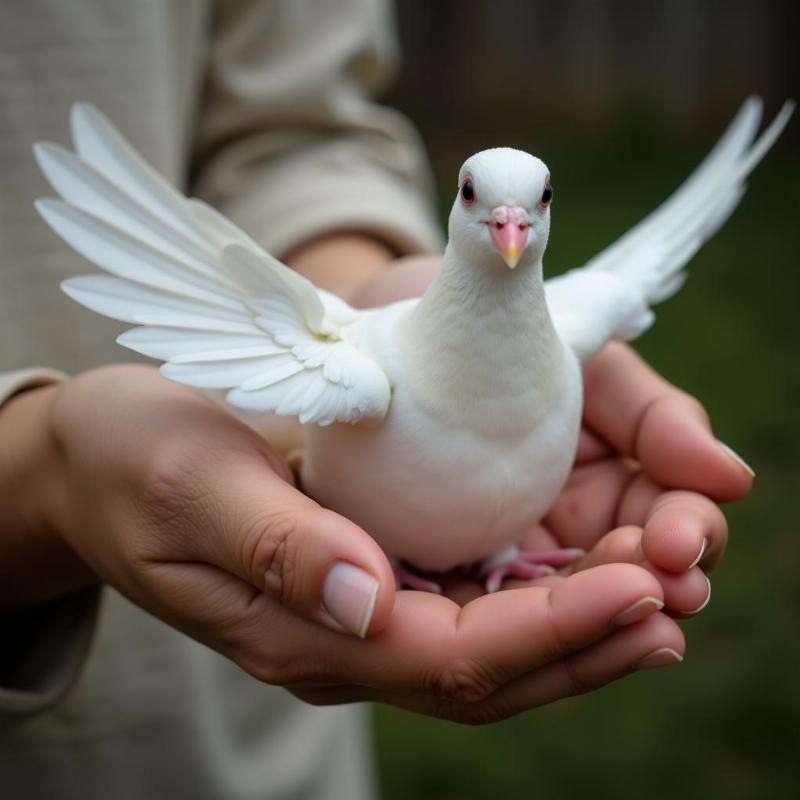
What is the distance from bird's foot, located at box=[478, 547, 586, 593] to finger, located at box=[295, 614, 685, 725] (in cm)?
22

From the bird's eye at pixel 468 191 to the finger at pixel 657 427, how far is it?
46 centimetres

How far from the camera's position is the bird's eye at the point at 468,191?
1.14 m

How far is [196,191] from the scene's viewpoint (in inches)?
81.7

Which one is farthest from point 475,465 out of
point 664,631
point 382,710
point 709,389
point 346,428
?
point 709,389

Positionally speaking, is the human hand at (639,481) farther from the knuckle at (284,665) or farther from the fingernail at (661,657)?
the knuckle at (284,665)

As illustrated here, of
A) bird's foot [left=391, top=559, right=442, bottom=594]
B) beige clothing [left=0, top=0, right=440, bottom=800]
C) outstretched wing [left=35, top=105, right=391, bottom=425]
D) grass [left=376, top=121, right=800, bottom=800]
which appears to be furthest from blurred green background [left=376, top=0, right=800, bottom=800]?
outstretched wing [left=35, top=105, right=391, bottom=425]

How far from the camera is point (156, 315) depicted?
45.9 inches

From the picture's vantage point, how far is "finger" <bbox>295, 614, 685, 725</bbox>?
1085 millimetres

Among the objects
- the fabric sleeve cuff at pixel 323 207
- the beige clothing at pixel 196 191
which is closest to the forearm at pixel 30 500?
the beige clothing at pixel 196 191

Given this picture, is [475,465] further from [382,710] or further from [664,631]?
[382,710]

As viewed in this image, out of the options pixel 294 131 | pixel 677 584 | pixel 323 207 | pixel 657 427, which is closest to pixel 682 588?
pixel 677 584

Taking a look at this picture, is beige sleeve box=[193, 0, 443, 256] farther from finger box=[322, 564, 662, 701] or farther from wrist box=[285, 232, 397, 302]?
finger box=[322, 564, 662, 701]

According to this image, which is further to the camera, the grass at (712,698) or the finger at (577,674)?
the grass at (712,698)

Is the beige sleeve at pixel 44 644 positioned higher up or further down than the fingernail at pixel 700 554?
further down
